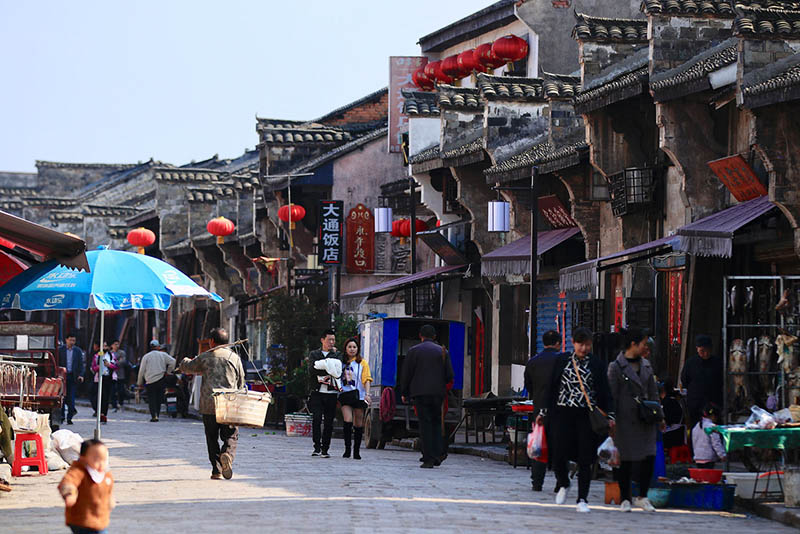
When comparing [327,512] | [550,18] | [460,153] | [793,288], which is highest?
[550,18]

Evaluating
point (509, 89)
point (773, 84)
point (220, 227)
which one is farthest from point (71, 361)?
point (773, 84)

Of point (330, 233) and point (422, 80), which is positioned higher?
point (422, 80)

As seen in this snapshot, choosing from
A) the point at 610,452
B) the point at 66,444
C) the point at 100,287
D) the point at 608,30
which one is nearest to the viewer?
the point at 610,452

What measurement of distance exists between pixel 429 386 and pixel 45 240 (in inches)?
241

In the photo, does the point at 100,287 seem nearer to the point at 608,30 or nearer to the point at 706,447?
the point at 706,447

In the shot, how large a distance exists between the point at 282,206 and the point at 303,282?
218cm

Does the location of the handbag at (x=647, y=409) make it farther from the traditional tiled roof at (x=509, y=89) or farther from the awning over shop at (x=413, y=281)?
the traditional tiled roof at (x=509, y=89)

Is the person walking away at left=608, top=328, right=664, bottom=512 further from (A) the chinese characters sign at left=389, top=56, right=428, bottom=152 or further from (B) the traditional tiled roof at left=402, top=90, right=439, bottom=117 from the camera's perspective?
(A) the chinese characters sign at left=389, top=56, right=428, bottom=152

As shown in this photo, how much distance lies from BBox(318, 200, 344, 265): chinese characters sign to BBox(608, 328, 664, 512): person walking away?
25377mm

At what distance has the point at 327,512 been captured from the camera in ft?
41.5

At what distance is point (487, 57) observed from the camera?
36281mm

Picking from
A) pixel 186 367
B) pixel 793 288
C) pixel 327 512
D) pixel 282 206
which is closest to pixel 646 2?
pixel 793 288

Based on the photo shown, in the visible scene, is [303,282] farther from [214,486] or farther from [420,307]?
[214,486]

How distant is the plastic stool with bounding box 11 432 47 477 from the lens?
650 inches
